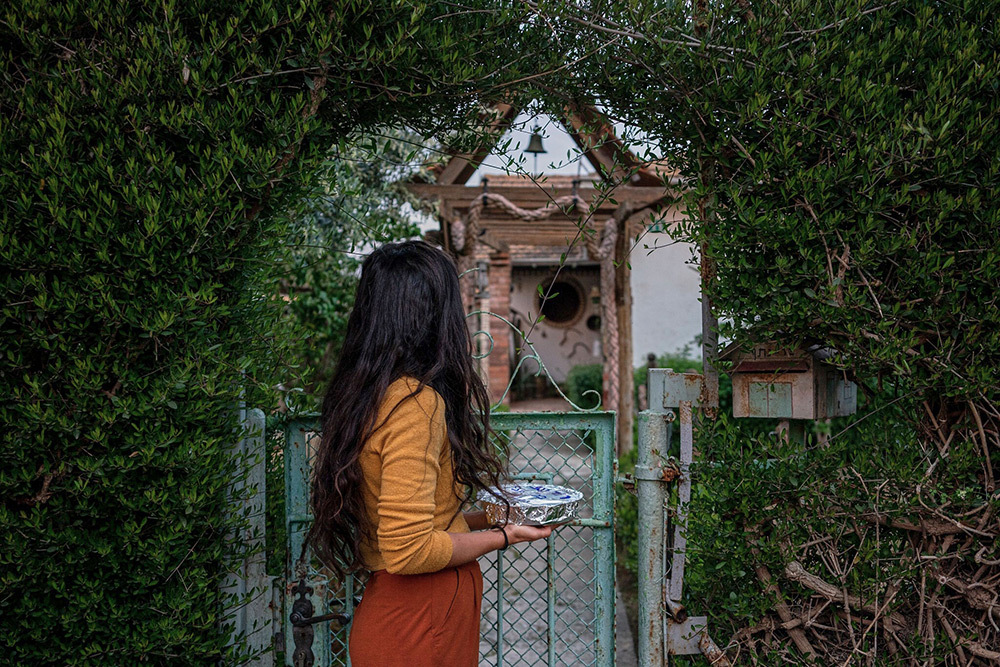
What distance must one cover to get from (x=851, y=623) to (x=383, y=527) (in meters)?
1.43

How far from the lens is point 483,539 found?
1.59 m

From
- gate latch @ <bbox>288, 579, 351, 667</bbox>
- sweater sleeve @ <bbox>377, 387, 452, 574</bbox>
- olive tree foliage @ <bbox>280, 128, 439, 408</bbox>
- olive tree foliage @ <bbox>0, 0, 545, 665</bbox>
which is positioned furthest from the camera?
olive tree foliage @ <bbox>280, 128, 439, 408</bbox>

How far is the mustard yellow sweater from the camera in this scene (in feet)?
4.59

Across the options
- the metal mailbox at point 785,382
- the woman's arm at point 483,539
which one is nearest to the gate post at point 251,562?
the woman's arm at point 483,539

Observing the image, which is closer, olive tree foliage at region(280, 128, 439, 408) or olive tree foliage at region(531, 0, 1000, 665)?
olive tree foliage at region(531, 0, 1000, 665)

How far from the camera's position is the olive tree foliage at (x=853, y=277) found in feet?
5.77

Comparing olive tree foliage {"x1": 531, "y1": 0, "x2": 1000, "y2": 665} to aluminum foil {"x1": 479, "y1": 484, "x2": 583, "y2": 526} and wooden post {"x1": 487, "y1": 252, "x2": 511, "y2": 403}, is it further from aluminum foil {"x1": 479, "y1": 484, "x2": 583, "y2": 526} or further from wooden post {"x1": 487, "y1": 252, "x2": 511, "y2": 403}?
wooden post {"x1": 487, "y1": 252, "x2": 511, "y2": 403}

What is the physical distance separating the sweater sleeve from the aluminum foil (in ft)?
0.89

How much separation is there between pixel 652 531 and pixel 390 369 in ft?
3.46

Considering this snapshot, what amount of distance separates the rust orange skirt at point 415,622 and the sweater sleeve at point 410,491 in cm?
13

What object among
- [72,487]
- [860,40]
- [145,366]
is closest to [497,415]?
[145,366]

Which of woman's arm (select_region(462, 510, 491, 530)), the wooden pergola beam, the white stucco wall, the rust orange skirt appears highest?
the wooden pergola beam

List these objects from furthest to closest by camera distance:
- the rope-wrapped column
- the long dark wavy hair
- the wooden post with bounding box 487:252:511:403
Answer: the wooden post with bounding box 487:252:511:403 → the rope-wrapped column → the long dark wavy hair

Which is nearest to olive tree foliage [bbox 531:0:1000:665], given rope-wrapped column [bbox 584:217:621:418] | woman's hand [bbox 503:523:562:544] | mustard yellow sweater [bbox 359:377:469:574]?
woman's hand [bbox 503:523:562:544]
